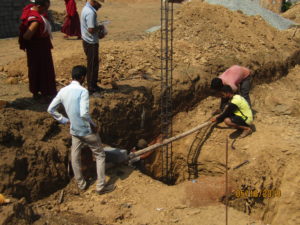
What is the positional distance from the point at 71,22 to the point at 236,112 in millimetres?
5996

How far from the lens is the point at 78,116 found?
13.5 feet

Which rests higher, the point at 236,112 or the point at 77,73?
the point at 77,73

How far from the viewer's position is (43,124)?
485 centimetres

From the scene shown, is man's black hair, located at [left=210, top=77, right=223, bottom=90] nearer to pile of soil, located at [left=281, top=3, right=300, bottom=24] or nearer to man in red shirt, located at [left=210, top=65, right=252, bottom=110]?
man in red shirt, located at [left=210, top=65, right=252, bottom=110]

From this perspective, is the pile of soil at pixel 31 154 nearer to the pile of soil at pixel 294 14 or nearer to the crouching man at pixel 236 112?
the crouching man at pixel 236 112

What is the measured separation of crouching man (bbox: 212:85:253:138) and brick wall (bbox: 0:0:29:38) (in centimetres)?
770

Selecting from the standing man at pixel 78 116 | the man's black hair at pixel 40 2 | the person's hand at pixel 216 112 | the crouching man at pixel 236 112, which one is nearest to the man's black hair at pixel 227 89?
the crouching man at pixel 236 112

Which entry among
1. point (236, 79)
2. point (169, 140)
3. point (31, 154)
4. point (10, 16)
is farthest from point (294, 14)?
point (31, 154)

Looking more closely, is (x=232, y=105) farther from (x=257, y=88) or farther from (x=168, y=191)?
(x=257, y=88)

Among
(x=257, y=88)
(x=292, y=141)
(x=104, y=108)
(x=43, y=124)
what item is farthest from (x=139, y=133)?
(x=257, y=88)

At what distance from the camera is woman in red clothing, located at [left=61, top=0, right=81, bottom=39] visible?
9.57m

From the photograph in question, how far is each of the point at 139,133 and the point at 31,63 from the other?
247 cm

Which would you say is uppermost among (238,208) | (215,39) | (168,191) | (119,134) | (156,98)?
(215,39)

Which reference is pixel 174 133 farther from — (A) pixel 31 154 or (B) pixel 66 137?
(A) pixel 31 154
